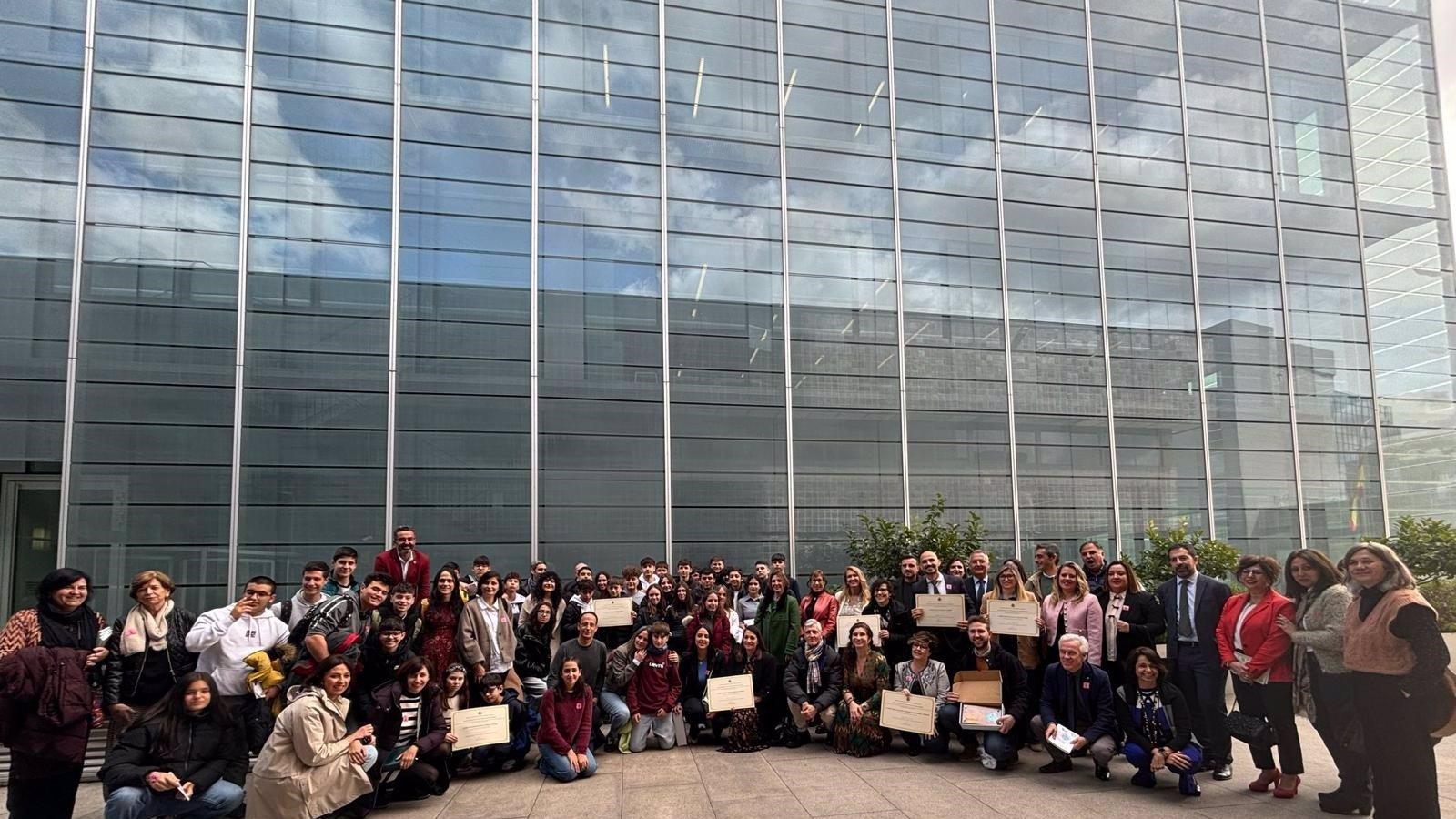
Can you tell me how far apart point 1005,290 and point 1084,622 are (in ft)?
34.8

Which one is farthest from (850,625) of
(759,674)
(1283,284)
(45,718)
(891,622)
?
(1283,284)

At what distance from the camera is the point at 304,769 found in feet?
21.2

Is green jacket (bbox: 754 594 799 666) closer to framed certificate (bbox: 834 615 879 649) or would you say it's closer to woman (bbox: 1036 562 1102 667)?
framed certificate (bbox: 834 615 879 649)

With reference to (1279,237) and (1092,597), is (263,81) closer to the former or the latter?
(1092,597)

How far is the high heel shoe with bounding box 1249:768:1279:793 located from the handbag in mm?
247

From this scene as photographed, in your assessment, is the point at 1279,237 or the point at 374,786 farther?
the point at 1279,237

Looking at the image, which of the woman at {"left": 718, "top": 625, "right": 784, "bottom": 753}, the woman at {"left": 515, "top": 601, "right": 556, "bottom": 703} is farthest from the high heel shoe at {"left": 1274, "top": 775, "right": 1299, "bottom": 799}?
the woman at {"left": 515, "top": 601, "right": 556, "bottom": 703}

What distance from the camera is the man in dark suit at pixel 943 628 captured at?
30.8 ft

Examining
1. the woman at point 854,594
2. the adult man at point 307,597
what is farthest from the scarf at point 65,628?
the woman at point 854,594

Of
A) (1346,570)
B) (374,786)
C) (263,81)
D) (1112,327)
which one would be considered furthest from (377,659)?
(1112,327)

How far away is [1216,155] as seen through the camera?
1916cm

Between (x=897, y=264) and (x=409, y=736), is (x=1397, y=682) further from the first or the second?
(x=897, y=264)

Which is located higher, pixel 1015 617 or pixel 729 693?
pixel 1015 617

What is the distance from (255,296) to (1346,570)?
14990 millimetres
